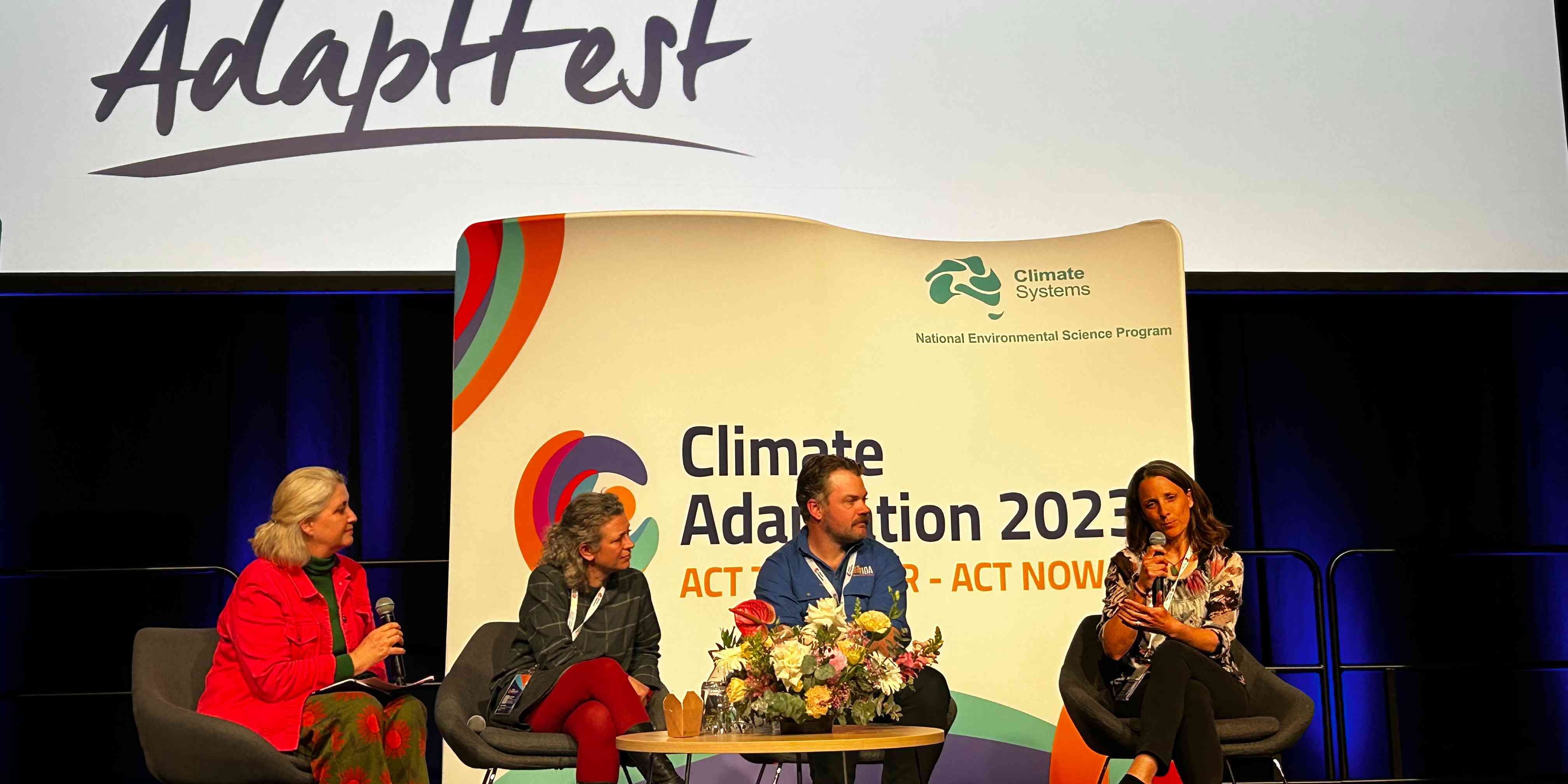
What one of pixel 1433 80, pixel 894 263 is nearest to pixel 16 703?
pixel 894 263

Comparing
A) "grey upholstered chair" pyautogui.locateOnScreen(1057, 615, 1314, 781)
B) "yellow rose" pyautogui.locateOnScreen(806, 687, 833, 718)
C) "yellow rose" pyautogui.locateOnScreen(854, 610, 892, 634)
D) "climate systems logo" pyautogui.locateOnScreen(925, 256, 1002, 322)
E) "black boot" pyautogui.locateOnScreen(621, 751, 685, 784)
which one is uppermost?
"climate systems logo" pyautogui.locateOnScreen(925, 256, 1002, 322)

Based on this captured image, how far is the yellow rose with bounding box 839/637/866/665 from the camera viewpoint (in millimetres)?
3092

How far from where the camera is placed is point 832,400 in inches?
179

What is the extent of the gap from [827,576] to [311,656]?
1.50 metres

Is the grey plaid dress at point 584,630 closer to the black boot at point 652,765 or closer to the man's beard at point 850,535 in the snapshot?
the black boot at point 652,765

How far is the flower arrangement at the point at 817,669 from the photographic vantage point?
119 inches

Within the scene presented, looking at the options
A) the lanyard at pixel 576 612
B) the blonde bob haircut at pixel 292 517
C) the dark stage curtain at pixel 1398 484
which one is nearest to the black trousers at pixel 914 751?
the lanyard at pixel 576 612

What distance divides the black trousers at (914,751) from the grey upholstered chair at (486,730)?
1.54ft

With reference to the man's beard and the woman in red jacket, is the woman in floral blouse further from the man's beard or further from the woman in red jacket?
the woman in red jacket

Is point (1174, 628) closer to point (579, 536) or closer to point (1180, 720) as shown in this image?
point (1180, 720)

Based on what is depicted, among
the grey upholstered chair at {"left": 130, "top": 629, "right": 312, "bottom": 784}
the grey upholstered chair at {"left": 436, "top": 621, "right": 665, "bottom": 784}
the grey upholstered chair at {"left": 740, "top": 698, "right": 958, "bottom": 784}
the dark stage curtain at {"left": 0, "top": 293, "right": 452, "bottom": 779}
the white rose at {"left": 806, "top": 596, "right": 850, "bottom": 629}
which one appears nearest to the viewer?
the white rose at {"left": 806, "top": 596, "right": 850, "bottom": 629}

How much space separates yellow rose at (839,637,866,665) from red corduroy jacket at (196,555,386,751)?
1322mm

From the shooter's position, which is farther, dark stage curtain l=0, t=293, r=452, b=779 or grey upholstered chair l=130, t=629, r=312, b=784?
dark stage curtain l=0, t=293, r=452, b=779

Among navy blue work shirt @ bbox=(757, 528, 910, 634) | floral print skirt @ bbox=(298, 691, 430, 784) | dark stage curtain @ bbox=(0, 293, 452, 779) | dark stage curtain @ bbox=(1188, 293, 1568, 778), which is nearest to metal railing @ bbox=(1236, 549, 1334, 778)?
dark stage curtain @ bbox=(1188, 293, 1568, 778)
